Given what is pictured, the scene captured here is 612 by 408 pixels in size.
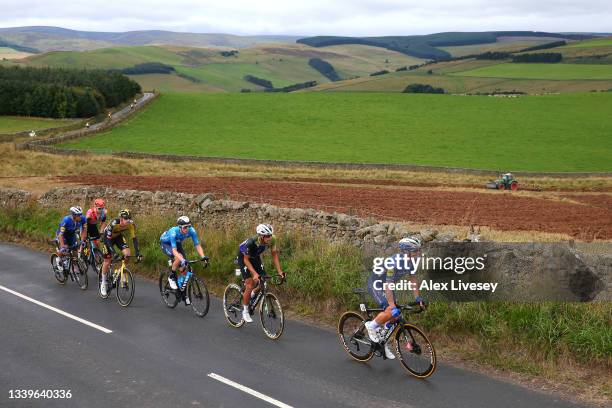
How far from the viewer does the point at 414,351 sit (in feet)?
31.4

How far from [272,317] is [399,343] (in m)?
2.76

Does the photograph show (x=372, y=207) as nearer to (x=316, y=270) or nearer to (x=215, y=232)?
(x=215, y=232)

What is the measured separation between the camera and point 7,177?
45750mm

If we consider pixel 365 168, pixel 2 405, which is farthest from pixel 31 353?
pixel 365 168

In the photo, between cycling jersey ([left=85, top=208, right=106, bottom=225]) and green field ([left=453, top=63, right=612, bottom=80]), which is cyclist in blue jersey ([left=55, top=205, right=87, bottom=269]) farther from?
green field ([left=453, top=63, right=612, bottom=80])

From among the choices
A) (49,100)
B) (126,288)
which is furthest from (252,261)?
(49,100)

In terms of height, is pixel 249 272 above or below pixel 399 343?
above

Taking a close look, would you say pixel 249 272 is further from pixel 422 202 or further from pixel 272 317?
pixel 422 202

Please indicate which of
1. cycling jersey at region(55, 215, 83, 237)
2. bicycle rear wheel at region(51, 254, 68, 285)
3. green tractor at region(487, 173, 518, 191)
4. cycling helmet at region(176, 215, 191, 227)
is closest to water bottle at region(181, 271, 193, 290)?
cycling helmet at region(176, 215, 191, 227)

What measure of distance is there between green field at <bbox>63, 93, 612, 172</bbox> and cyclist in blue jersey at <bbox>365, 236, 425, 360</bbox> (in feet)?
171

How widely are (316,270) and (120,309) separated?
439cm

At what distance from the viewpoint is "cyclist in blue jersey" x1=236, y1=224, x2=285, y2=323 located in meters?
11.7

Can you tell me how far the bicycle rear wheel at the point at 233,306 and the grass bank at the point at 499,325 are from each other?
1426mm

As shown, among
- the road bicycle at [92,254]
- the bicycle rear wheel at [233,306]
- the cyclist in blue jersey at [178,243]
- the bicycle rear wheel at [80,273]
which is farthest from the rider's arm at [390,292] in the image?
the bicycle rear wheel at [80,273]
